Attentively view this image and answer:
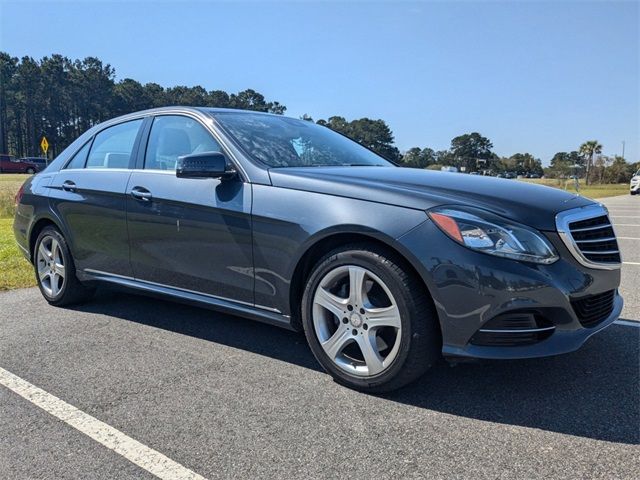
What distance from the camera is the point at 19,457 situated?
7.73 ft

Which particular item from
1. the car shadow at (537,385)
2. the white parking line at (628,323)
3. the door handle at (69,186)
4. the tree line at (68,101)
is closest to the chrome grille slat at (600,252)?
the car shadow at (537,385)

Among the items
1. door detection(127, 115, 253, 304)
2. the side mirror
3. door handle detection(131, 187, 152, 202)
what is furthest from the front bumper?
door handle detection(131, 187, 152, 202)

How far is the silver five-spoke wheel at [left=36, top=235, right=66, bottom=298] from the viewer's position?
4754 millimetres

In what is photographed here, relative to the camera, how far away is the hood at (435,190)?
109 inches

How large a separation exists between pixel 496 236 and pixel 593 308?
2.36ft

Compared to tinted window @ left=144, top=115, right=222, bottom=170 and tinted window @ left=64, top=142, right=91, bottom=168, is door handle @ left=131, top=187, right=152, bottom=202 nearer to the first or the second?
tinted window @ left=144, top=115, right=222, bottom=170

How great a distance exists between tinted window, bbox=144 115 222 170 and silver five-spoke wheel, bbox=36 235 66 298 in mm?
1406

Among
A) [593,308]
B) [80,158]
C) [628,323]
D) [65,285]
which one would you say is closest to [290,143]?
[80,158]

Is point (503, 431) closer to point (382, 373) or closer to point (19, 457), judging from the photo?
point (382, 373)

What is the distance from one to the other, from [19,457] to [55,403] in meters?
0.56

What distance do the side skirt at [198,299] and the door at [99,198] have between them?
65 millimetres

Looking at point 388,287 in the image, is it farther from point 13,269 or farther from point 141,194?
point 13,269

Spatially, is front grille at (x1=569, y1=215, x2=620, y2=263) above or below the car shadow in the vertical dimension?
above

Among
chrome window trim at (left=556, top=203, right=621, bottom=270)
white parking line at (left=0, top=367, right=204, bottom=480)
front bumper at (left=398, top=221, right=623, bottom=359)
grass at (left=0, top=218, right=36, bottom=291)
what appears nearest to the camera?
white parking line at (left=0, top=367, right=204, bottom=480)
